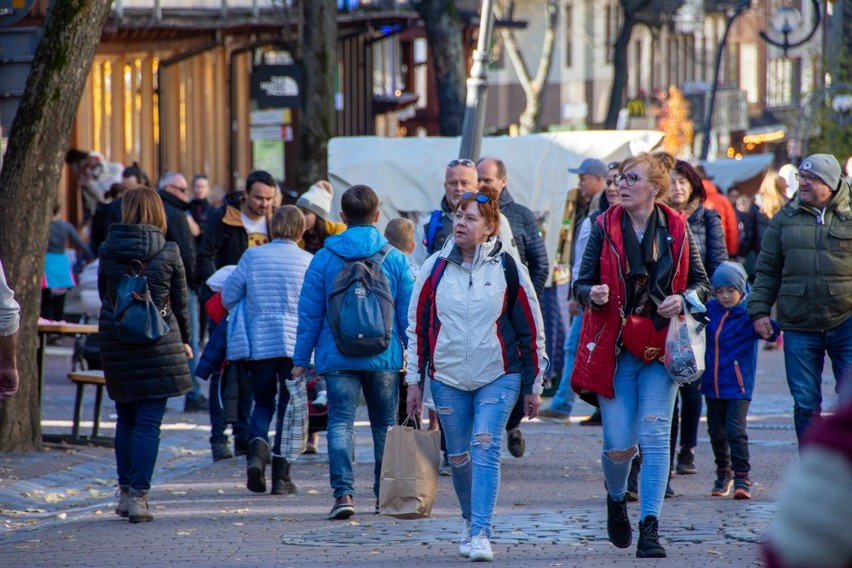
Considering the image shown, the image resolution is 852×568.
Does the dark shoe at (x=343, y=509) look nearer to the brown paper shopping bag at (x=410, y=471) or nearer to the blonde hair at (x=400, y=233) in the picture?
the brown paper shopping bag at (x=410, y=471)

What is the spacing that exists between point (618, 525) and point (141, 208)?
2968 mm

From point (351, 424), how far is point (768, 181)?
8038mm

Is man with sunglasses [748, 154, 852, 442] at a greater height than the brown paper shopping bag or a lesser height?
greater

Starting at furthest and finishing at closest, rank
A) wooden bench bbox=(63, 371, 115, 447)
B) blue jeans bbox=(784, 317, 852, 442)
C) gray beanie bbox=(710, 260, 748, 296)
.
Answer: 1. wooden bench bbox=(63, 371, 115, 447)
2. gray beanie bbox=(710, 260, 748, 296)
3. blue jeans bbox=(784, 317, 852, 442)

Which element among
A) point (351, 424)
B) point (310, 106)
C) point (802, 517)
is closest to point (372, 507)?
point (351, 424)

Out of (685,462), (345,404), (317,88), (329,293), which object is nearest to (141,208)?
(329,293)

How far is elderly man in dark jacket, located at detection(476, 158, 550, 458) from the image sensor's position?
9820 mm

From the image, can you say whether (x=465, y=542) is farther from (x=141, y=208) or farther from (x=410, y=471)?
(x=141, y=208)

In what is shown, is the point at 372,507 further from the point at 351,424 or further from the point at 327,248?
the point at 327,248

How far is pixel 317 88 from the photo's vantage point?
1889 cm

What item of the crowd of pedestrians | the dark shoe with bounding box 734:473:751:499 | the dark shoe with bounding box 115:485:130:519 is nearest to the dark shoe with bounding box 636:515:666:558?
the crowd of pedestrians

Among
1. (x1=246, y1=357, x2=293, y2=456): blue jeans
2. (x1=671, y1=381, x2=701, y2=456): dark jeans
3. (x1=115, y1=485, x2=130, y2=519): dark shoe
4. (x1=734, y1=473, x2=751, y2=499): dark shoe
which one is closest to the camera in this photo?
(x1=115, y1=485, x2=130, y2=519): dark shoe

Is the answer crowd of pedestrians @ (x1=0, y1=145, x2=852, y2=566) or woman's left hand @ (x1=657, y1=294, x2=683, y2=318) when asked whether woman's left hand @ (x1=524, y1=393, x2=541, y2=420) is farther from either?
woman's left hand @ (x1=657, y1=294, x2=683, y2=318)

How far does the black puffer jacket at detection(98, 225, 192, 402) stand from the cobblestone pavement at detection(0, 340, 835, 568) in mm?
720
